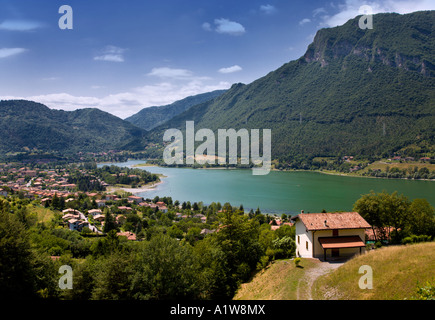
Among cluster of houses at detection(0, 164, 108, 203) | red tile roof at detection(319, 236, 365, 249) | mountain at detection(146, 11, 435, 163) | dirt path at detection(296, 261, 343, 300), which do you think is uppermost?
mountain at detection(146, 11, 435, 163)

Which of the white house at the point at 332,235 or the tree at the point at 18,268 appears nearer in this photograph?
the tree at the point at 18,268

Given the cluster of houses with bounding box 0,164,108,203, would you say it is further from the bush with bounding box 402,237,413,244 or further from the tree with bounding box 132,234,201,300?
the bush with bounding box 402,237,413,244

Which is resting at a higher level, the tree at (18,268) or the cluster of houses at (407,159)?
the cluster of houses at (407,159)

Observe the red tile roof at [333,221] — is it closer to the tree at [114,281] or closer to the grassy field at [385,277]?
the grassy field at [385,277]

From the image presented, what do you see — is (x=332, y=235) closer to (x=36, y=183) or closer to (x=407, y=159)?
(x=36, y=183)

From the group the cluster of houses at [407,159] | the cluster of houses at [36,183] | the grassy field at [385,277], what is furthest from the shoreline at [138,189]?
the cluster of houses at [407,159]

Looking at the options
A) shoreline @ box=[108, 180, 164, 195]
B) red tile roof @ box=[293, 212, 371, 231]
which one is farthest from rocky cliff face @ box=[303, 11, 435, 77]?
red tile roof @ box=[293, 212, 371, 231]

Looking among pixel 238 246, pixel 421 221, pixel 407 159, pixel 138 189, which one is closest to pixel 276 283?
pixel 238 246
